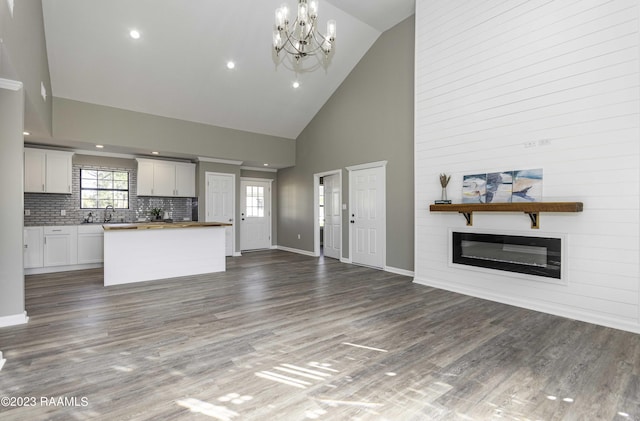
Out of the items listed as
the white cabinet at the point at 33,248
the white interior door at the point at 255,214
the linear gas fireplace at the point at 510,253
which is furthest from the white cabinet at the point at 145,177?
the linear gas fireplace at the point at 510,253

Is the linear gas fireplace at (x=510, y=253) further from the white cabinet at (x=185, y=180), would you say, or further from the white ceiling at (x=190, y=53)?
the white cabinet at (x=185, y=180)

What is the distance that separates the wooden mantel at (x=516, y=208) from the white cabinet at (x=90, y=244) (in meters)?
6.55

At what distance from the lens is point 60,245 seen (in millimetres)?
5828

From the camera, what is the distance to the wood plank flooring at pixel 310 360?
6.10 feet

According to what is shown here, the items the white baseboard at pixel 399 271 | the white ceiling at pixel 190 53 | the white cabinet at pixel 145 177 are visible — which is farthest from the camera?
the white cabinet at pixel 145 177

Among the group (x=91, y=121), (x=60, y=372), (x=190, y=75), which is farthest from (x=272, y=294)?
(x=91, y=121)

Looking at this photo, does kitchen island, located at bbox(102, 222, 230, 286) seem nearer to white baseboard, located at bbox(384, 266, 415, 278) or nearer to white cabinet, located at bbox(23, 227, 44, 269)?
white cabinet, located at bbox(23, 227, 44, 269)

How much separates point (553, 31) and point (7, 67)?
5.77 m

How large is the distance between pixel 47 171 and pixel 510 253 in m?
8.19

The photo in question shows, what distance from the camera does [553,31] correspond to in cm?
357

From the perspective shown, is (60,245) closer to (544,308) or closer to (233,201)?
(233,201)

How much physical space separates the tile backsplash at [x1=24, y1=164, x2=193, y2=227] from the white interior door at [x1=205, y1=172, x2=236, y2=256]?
0.78m

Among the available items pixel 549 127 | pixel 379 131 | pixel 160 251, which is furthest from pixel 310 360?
pixel 379 131

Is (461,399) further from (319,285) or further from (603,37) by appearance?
(603,37)
